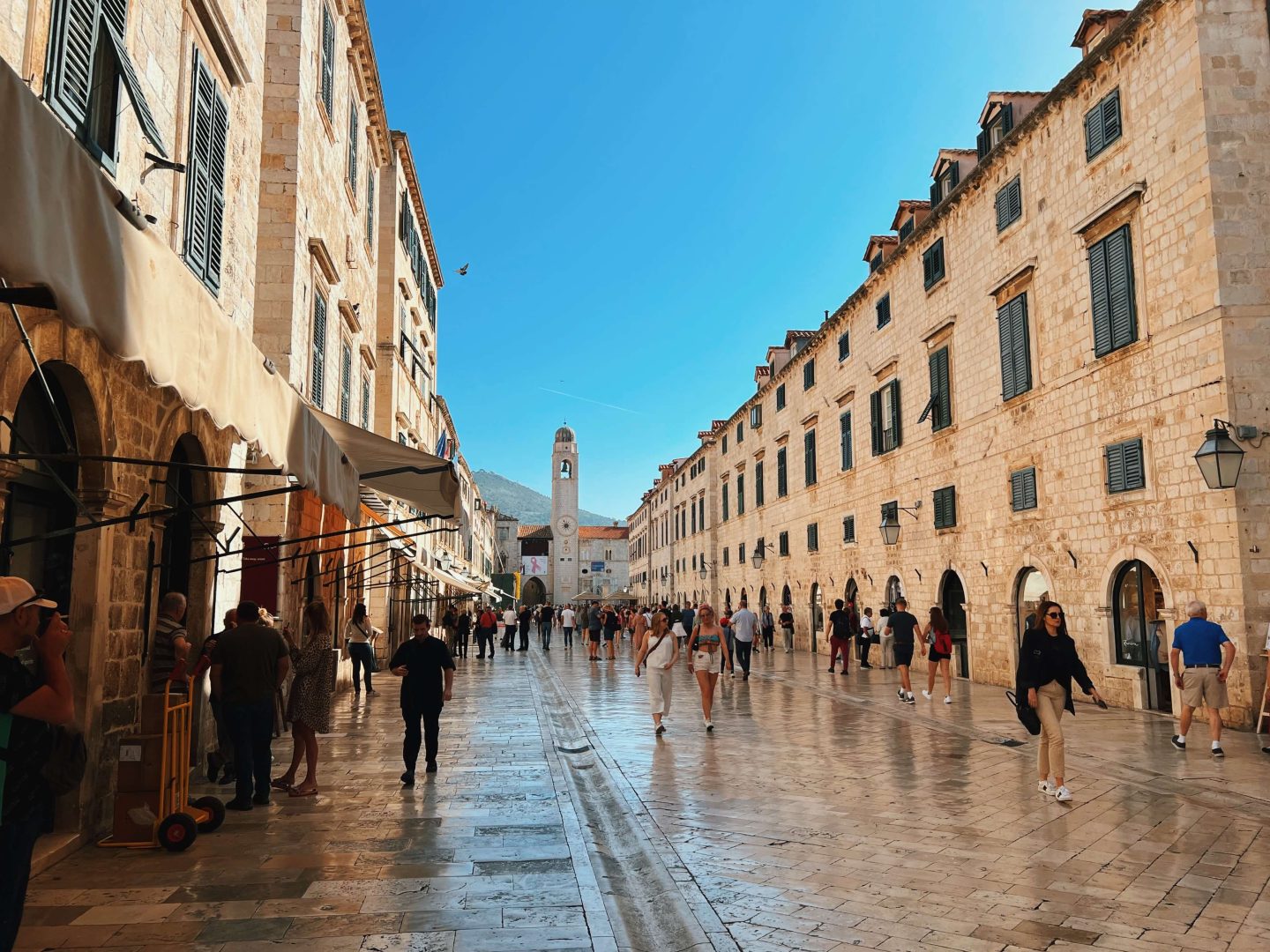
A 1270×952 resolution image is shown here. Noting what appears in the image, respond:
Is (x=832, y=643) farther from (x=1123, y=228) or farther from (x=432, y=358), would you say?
(x=432, y=358)

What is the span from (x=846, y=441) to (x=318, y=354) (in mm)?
16667

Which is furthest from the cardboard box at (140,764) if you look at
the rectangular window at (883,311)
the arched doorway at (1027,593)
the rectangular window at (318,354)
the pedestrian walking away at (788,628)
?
the pedestrian walking away at (788,628)

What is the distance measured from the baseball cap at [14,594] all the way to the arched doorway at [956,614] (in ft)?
59.5

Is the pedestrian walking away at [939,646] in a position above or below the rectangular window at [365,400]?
below

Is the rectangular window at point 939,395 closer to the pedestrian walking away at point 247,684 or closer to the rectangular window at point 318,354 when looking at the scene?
the rectangular window at point 318,354

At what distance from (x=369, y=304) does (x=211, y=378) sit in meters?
17.0

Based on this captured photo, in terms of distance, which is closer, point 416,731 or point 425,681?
point 416,731

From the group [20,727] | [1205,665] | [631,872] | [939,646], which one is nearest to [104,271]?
[20,727]

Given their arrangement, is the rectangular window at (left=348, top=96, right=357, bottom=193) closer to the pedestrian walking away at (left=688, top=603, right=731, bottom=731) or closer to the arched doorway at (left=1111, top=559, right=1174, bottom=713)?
the pedestrian walking away at (left=688, top=603, right=731, bottom=731)

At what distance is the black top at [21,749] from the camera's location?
328cm

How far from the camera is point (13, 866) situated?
11.1 feet

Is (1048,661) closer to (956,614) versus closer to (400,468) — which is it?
(400,468)

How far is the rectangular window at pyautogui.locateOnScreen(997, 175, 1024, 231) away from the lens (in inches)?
670

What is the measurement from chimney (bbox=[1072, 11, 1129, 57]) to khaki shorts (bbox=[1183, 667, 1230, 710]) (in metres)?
9.88
